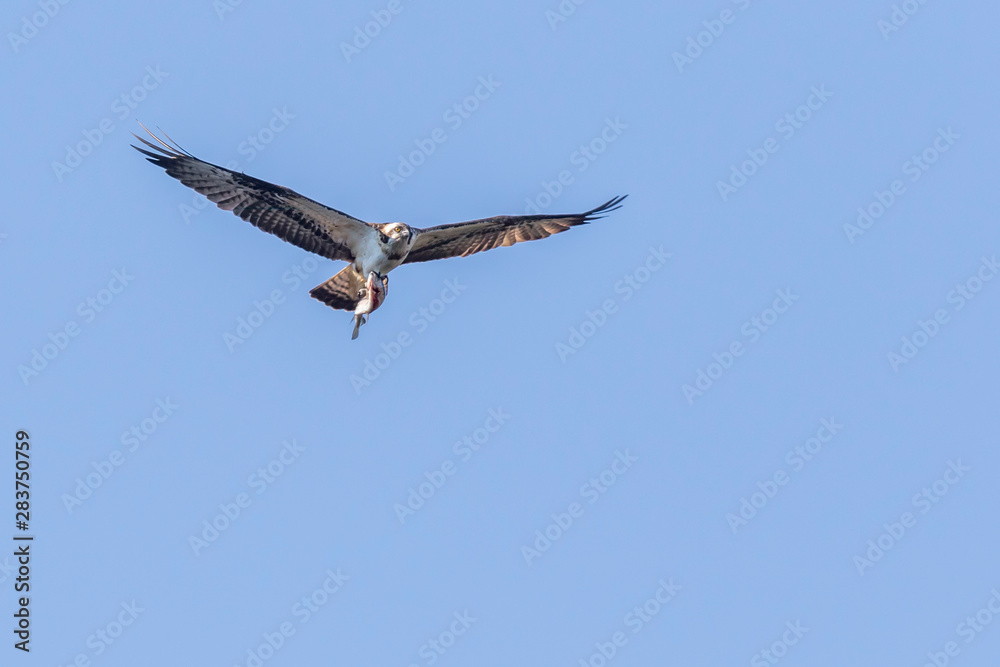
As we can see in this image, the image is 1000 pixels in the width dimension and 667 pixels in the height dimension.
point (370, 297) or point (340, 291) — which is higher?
point (370, 297)

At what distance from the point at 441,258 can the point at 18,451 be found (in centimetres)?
733

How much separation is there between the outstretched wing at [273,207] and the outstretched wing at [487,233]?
117 centimetres

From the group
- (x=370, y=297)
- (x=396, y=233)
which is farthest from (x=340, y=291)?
(x=396, y=233)

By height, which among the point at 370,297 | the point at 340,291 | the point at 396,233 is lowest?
the point at 340,291

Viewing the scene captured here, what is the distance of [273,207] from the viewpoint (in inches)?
857

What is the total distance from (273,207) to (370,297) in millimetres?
2009

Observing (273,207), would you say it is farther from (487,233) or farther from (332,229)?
(487,233)

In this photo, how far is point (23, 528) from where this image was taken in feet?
72.3

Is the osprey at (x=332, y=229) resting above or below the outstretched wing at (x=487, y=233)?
below

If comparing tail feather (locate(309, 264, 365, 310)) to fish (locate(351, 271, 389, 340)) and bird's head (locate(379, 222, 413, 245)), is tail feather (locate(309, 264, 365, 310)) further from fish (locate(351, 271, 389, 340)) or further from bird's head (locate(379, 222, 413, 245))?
bird's head (locate(379, 222, 413, 245))

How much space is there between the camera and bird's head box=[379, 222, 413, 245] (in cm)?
2170

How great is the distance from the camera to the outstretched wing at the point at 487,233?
22906 mm

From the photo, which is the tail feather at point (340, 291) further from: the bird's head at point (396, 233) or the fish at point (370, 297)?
the bird's head at point (396, 233)

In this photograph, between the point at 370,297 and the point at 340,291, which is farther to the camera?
the point at 340,291
